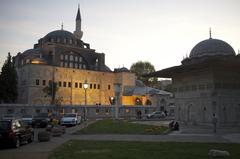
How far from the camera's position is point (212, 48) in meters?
45.5

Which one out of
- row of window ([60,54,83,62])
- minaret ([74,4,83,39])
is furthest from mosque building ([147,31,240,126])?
minaret ([74,4,83,39])

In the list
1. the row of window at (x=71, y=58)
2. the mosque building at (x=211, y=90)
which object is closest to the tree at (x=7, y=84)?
the row of window at (x=71, y=58)

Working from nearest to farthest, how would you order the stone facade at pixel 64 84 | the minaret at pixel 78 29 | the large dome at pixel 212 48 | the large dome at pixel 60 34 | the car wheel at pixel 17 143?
the car wheel at pixel 17 143 < the large dome at pixel 212 48 < the stone facade at pixel 64 84 < the large dome at pixel 60 34 < the minaret at pixel 78 29

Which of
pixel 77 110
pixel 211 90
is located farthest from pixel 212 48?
pixel 77 110

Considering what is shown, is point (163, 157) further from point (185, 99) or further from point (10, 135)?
point (185, 99)

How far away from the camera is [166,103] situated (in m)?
91.1

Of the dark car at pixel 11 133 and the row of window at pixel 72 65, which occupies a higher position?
the row of window at pixel 72 65

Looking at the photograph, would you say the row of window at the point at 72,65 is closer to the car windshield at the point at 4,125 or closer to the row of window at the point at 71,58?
the row of window at the point at 71,58

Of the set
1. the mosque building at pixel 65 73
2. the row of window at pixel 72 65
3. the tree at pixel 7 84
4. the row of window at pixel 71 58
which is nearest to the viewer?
the tree at pixel 7 84

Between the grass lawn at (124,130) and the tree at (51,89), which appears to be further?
the tree at (51,89)

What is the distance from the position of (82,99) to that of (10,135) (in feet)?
261

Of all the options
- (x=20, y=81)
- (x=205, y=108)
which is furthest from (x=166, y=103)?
(x=205, y=108)

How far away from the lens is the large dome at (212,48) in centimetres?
4528

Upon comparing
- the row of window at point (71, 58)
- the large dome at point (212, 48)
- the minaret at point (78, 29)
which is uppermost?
the minaret at point (78, 29)
